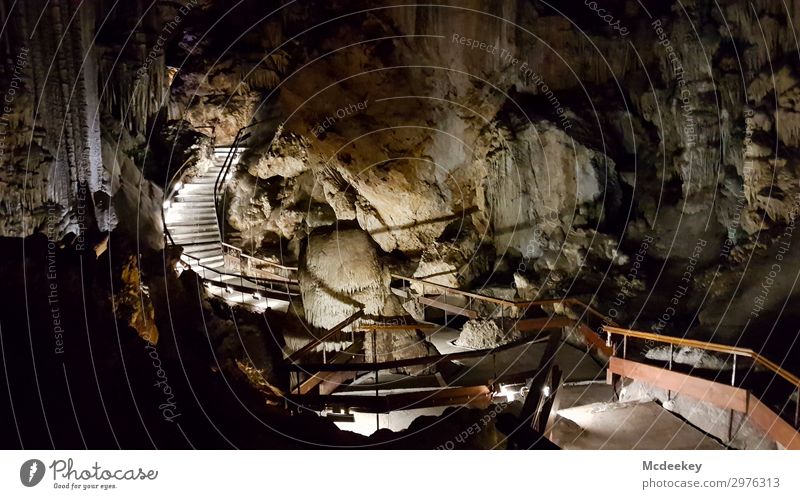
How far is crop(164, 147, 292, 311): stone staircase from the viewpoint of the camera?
8.83m

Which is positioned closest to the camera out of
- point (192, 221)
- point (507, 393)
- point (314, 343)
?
point (507, 393)

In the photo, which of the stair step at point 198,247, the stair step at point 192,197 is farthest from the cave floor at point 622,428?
the stair step at point 192,197

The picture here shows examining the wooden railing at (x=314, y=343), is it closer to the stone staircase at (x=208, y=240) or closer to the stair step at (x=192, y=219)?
the stone staircase at (x=208, y=240)

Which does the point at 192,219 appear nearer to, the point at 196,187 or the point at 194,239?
the point at 194,239

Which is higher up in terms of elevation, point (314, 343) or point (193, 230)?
point (193, 230)

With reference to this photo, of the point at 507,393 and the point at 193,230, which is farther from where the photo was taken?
the point at 193,230

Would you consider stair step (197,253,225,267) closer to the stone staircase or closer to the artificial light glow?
the stone staircase

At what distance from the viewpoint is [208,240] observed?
9.84 m

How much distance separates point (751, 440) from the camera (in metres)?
3.99

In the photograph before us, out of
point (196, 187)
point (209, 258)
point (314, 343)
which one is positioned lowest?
point (314, 343)

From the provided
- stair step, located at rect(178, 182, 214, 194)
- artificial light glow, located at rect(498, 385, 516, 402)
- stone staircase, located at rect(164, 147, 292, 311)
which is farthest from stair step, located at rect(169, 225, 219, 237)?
artificial light glow, located at rect(498, 385, 516, 402)

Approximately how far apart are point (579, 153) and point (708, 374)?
4.21 meters

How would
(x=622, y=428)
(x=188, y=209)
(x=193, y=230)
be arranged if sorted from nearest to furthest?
(x=622, y=428) → (x=193, y=230) → (x=188, y=209)

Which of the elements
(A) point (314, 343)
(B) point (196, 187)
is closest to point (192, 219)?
(B) point (196, 187)
